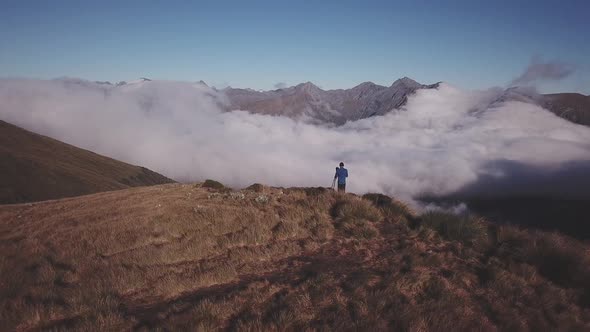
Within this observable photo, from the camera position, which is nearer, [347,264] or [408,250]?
[347,264]

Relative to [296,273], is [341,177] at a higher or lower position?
higher

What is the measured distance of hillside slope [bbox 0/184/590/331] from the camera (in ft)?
21.5

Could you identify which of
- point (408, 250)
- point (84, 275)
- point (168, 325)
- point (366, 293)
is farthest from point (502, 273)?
point (84, 275)

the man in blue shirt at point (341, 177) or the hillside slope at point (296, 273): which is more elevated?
the man in blue shirt at point (341, 177)

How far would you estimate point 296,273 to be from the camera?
888 cm

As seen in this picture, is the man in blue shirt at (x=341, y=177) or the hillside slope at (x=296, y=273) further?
the man in blue shirt at (x=341, y=177)

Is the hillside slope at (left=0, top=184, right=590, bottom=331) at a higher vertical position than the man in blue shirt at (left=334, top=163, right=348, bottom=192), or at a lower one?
lower

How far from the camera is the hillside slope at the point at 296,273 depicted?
654cm

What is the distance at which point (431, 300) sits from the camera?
23.5ft

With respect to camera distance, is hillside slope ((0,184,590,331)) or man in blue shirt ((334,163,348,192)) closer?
hillside slope ((0,184,590,331))

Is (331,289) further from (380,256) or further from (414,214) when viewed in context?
(414,214)

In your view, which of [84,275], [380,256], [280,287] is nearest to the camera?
[280,287]

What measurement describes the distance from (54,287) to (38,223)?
40.1 ft

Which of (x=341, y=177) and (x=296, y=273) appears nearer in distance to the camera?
(x=296, y=273)
